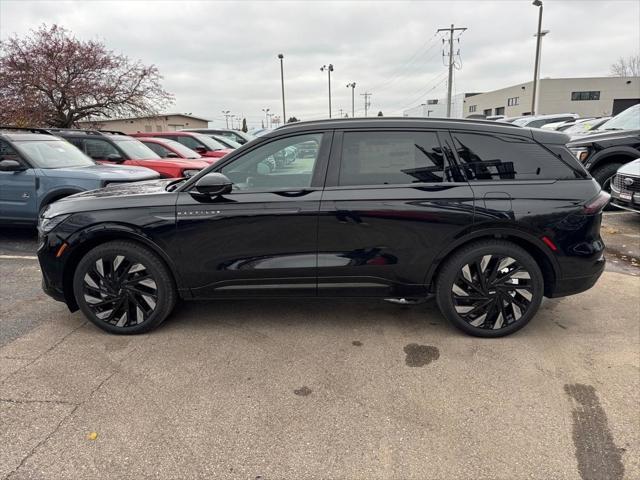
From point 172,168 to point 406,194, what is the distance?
6.23 m

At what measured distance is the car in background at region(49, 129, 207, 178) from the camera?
27.7 feet

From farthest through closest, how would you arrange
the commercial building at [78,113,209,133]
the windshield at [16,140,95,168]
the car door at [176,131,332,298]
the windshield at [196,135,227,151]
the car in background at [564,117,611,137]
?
the commercial building at [78,113,209,133]
the windshield at [196,135,227,151]
the car in background at [564,117,611,137]
the windshield at [16,140,95,168]
the car door at [176,131,332,298]

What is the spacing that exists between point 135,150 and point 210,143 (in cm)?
362

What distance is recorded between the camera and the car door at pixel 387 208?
3316 mm

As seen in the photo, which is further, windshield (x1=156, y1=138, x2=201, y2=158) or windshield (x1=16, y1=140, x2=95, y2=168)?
windshield (x1=156, y1=138, x2=201, y2=158)

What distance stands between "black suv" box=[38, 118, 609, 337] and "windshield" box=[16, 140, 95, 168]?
148 inches

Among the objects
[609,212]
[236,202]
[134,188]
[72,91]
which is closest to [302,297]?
[236,202]

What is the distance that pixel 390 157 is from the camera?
11.2ft

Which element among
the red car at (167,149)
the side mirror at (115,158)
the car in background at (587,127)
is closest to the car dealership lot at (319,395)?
the side mirror at (115,158)

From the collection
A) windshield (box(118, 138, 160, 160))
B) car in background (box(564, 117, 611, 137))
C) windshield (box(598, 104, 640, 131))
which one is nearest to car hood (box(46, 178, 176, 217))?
windshield (box(118, 138, 160, 160))

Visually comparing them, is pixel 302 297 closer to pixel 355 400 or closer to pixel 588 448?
pixel 355 400

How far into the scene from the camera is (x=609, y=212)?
8.40 m

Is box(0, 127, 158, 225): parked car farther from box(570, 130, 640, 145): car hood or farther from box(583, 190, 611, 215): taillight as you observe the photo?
box(570, 130, 640, 145): car hood

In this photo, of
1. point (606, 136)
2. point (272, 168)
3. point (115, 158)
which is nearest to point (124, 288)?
point (272, 168)
